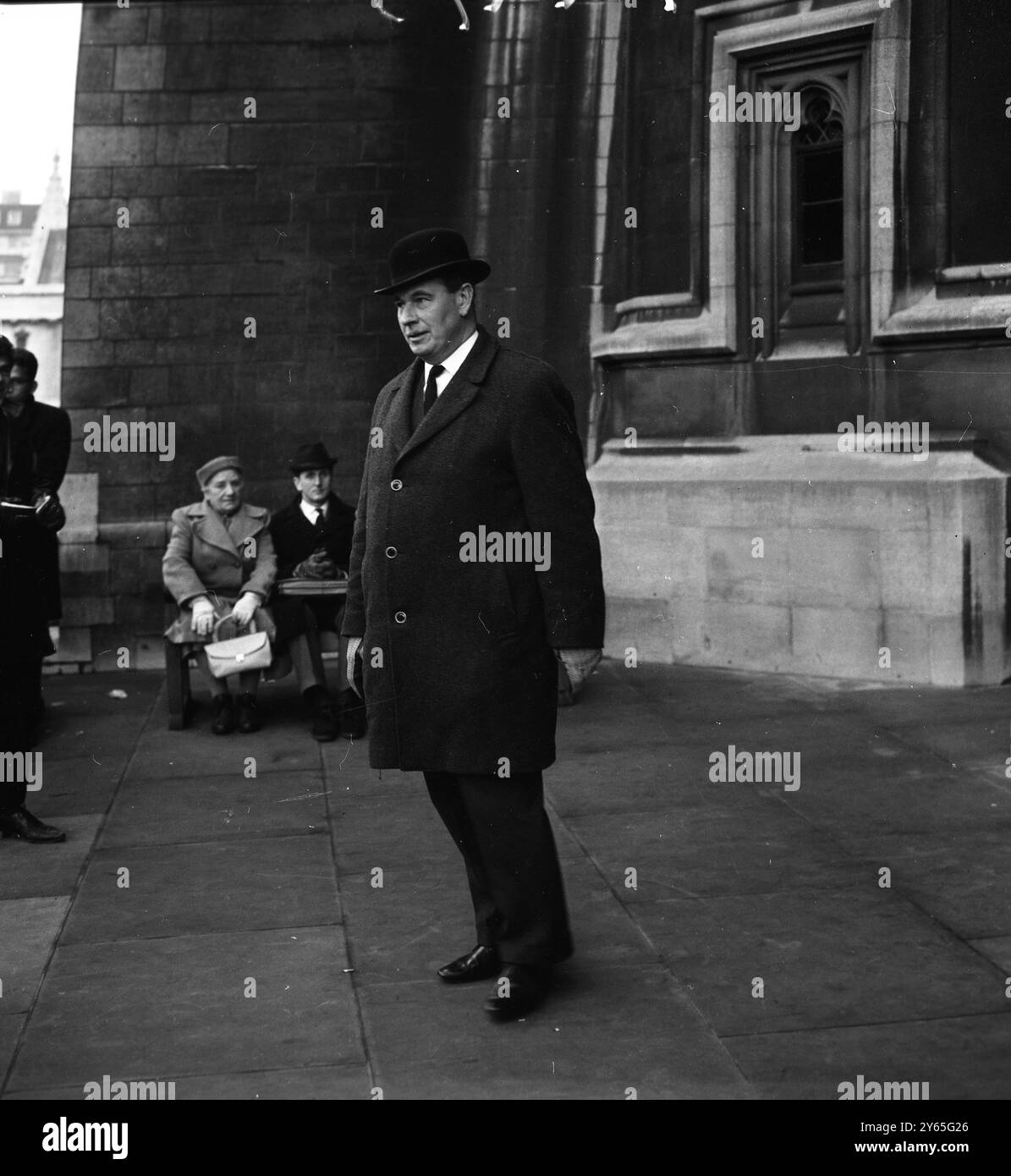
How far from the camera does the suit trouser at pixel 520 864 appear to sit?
179 inches

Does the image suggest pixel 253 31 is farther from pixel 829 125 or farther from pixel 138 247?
pixel 829 125

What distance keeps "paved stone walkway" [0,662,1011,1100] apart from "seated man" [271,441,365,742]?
0.44 m

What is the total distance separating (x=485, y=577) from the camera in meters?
4.55

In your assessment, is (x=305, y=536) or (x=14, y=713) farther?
(x=305, y=536)

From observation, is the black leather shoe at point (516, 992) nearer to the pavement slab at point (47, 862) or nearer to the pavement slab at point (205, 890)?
the pavement slab at point (205, 890)

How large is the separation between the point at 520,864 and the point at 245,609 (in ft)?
14.5

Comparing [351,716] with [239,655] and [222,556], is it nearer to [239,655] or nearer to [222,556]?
[239,655]

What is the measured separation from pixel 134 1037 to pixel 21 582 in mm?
2780

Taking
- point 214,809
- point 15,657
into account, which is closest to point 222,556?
point 214,809

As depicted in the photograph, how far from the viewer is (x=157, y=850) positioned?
636 centimetres

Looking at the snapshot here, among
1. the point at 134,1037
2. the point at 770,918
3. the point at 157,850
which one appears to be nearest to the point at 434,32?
the point at 157,850

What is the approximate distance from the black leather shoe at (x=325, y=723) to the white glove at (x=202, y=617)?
0.69 metres

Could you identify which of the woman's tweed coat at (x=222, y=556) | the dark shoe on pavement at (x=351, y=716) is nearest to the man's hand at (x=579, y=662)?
the dark shoe on pavement at (x=351, y=716)

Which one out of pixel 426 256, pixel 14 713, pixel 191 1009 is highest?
pixel 426 256
